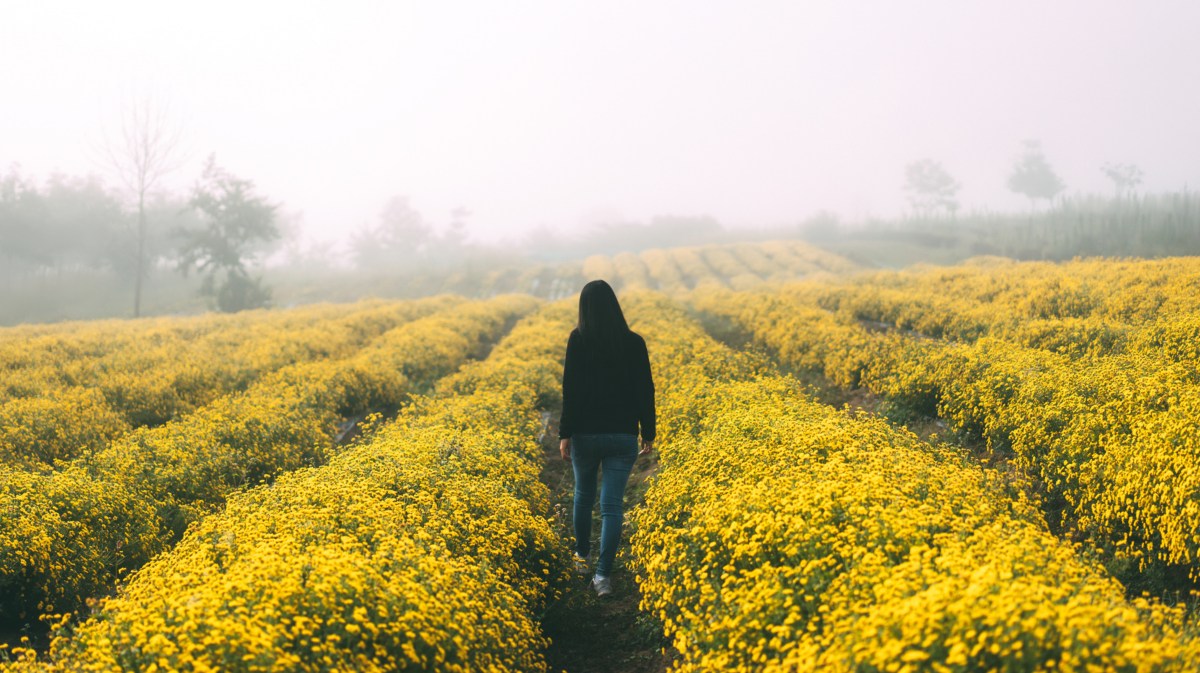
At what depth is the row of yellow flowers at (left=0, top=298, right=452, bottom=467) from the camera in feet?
38.2

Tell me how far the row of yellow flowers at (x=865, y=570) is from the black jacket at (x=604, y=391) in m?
0.77

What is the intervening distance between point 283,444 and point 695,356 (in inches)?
309

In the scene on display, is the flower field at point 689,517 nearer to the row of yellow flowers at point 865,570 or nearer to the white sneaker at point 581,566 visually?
the row of yellow flowers at point 865,570

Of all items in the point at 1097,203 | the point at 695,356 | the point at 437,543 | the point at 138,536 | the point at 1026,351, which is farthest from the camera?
the point at 1097,203

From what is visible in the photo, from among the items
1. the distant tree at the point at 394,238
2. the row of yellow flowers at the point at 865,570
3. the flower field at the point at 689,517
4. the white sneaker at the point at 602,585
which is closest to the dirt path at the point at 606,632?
the white sneaker at the point at 602,585

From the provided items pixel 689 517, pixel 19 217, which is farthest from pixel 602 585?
pixel 19 217

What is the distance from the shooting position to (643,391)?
272 inches

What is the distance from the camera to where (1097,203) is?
204 ft

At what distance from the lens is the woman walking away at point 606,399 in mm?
6770

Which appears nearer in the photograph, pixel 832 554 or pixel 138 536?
pixel 832 554

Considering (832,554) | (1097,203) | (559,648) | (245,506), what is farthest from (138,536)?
(1097,203)

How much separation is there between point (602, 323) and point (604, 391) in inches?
24.8

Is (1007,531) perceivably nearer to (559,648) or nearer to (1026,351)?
(559,648)

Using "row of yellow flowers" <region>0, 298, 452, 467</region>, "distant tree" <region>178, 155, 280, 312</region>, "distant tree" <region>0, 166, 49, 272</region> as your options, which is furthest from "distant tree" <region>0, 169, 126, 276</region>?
"row of yellow flowers" <region>0, 298, 452, 467</region>
